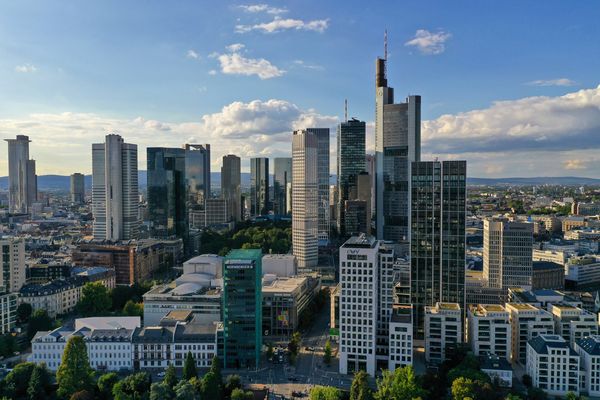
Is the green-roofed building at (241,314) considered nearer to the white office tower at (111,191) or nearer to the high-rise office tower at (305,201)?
the high-rise office tower at (305,201)

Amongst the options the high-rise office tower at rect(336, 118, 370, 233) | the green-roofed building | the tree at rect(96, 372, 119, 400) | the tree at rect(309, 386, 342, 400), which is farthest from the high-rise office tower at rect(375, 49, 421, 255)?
the tree at rect(96, 372, 119, 400)

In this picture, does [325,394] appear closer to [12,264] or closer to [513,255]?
[513,255]

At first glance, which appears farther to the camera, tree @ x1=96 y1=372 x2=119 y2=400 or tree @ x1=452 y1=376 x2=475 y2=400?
tree @ x1=96 y1=372 x2=119 y2=400

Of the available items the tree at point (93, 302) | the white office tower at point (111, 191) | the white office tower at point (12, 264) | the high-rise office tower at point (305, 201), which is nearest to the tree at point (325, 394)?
the tree at point (93, 302)

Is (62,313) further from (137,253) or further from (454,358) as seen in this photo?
(454,358)

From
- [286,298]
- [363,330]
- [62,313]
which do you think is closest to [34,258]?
[62,313]

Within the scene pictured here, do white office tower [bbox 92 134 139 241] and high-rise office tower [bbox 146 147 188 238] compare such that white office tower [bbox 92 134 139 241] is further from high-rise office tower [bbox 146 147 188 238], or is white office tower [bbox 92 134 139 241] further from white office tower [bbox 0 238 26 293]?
white office tower [bbox 0 238 26 293]
